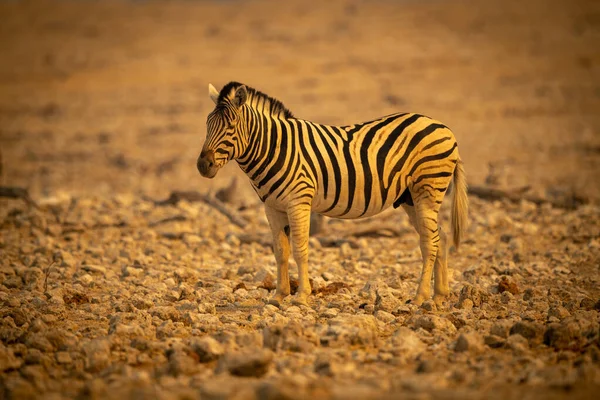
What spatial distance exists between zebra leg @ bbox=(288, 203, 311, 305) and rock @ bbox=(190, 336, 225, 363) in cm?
168

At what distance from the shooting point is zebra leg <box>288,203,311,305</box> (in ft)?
24.3

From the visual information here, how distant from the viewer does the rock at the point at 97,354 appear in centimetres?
579

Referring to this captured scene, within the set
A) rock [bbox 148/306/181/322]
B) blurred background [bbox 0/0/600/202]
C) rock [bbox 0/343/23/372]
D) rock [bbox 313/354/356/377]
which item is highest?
blurred background [bbox 0/0/600/202]

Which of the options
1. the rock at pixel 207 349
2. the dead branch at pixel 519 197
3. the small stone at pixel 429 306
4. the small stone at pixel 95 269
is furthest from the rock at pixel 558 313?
the dead branch at pixel 519 197

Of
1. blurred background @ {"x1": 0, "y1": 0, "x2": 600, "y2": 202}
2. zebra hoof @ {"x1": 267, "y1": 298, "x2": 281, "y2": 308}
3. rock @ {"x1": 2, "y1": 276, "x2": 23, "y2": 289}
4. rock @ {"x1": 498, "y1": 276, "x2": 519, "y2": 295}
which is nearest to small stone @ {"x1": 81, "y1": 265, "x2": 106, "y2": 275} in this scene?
rock @ {"x1": 2, "y1": 276, "x2": 23, "y2": 289}

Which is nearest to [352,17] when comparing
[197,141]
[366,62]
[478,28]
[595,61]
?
[478,28]

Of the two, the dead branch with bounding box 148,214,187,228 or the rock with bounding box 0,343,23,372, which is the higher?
the dead branch with bounding box 148,214,187,228

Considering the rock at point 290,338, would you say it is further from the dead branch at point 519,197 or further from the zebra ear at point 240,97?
the dead branch at point 519,197

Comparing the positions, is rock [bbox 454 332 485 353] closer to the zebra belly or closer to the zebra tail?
the zebra belly

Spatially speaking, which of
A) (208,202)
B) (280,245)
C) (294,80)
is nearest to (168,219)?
(208,202)

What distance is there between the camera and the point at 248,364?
542 centimetres

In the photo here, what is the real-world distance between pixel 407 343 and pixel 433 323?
54cm

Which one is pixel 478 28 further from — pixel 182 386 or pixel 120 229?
pixel 182 386

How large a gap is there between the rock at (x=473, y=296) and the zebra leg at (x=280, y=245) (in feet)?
5.31
